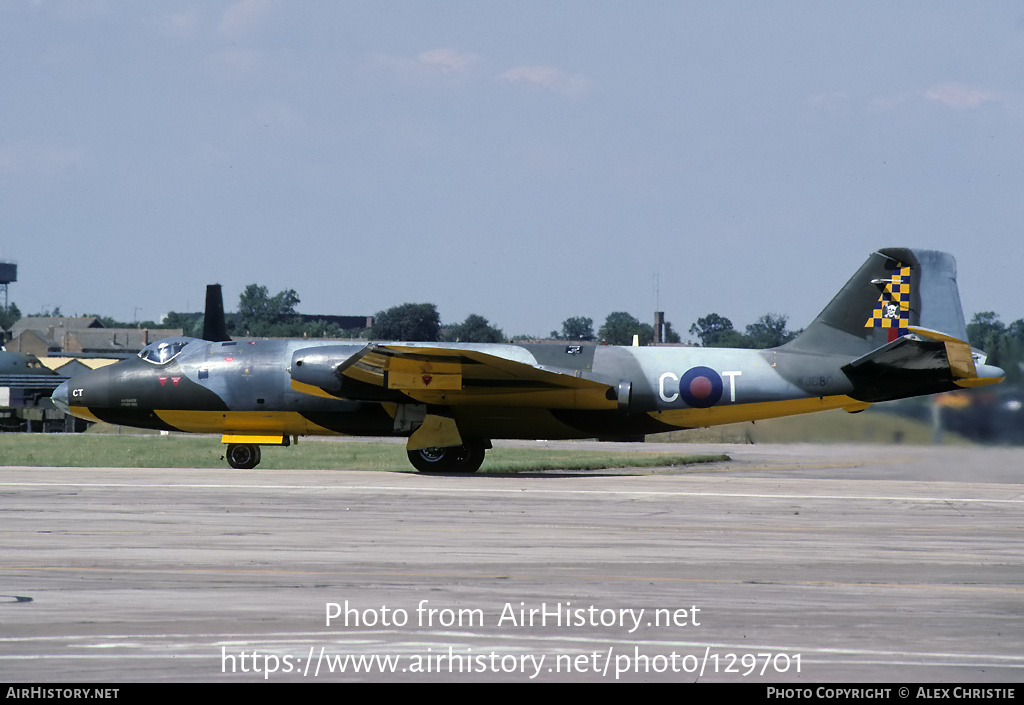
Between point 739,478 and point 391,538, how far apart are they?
1250cm

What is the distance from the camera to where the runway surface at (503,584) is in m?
7.95

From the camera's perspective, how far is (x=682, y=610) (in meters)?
9.74

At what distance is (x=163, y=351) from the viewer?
Answer: 26.1 meters

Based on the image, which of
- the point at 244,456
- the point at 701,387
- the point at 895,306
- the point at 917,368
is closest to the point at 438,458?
the point at 244,456

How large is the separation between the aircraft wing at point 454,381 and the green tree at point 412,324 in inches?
792

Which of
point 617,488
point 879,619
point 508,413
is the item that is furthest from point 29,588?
point 508,413

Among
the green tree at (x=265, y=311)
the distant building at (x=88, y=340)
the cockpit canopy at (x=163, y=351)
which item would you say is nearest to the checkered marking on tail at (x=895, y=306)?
the cockpit canopy at (x=163, y=351)

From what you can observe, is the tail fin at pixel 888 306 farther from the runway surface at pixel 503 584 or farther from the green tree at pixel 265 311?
the green tree at pixel 265 311

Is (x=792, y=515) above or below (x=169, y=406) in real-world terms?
below

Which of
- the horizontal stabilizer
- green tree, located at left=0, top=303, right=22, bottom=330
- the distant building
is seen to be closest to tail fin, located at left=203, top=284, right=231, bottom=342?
the horizontal stabilizer

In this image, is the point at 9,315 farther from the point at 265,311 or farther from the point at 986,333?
the point at 986,333

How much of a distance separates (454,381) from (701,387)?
5540 mm

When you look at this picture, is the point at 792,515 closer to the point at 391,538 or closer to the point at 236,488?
the point at 391,538

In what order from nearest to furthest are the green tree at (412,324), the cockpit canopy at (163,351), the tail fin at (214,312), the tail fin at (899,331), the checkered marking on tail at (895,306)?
1. the tail fin at (899,331)
2. the checkered marking on tail at (895,306)
3. the cockpit canopy at (163,351)
4. the tail fin at (214,312)
5. the green tree at (412,324)
